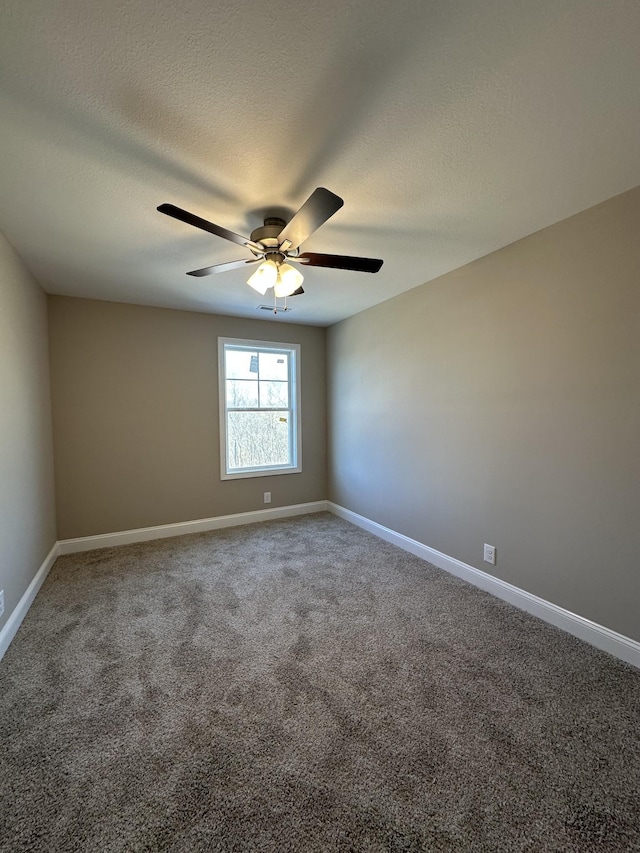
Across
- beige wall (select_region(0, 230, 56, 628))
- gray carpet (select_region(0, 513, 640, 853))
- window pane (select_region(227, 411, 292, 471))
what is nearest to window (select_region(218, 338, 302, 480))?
window pane (select_region(227, 411, 292, 471))

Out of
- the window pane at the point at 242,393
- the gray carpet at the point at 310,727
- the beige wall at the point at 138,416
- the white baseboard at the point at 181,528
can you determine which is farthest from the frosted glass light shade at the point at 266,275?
the white baseboard at the point at 181,528

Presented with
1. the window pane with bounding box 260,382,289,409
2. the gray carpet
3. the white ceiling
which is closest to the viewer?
the white ceiling

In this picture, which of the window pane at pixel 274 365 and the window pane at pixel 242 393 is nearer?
the window pane at pixel 242 393

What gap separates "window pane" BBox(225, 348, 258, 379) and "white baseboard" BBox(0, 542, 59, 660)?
2.45 m

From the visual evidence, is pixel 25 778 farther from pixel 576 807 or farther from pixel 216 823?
pixel 576 807

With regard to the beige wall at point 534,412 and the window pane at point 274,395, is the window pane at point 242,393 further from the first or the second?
the beige wall at point 534,412

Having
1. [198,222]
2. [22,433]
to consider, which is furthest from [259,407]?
[198,222]

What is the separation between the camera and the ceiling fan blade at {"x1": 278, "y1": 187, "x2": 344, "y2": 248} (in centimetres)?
137

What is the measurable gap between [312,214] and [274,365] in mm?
2982

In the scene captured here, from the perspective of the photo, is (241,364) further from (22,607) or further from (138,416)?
(22,607)

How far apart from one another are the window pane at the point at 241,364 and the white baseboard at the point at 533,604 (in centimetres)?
239

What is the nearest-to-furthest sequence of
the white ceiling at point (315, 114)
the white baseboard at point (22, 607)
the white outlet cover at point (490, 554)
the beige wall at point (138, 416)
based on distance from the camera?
1. the white ceiling at point (315, 114)
2. the white baseboard at point (22, 607)
3. the white outlet cover at point (490, 554)
4. the beige wall at point (138, 416)

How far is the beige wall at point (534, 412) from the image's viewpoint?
6.22ft

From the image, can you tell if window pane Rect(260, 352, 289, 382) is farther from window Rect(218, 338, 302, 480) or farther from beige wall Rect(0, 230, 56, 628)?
beige wall Rect(0, 230, 56, 628)
